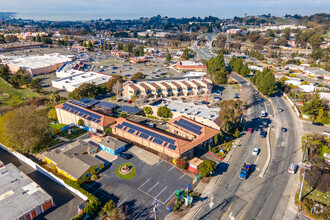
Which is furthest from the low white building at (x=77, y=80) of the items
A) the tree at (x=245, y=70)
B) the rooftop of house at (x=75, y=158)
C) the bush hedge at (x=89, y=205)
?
the tree at (x=245, y=70)

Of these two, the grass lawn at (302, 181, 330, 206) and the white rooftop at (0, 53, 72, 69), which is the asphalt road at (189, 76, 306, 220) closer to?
the grass lawn at (302, 181, 330, 206)

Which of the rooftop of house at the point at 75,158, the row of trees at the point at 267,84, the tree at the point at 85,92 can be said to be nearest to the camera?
the rooftop of house at the point at 75,158

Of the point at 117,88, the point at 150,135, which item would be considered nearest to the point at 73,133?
the point at 150,135

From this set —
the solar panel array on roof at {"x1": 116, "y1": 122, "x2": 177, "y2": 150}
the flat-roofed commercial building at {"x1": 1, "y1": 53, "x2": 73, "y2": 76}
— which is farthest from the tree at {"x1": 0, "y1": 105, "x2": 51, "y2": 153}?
the flat-roofed commercial building at {"x1": 1, "y1": 53, "x2": 73, "y2": 76}

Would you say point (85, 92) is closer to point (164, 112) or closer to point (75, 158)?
point (164, 112)

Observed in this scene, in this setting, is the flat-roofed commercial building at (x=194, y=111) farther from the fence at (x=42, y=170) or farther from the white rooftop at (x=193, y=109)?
the fence at (x=42, y=170)

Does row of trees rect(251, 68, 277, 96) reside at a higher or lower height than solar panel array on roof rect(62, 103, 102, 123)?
higher
